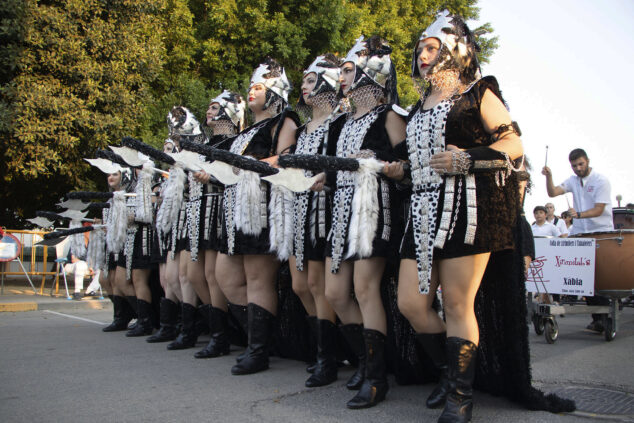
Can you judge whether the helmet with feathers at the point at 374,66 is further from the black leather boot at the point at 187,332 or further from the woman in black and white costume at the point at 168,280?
the black leather boot at the point at 187,332

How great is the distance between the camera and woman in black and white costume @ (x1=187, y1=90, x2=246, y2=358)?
4828 millimetres

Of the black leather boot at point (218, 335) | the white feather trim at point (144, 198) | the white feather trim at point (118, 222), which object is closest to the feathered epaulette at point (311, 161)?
the black leather boot at point (218, 335)

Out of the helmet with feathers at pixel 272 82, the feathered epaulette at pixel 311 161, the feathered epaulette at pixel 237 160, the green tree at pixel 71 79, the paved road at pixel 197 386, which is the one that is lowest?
the paved road at pixel 197 386

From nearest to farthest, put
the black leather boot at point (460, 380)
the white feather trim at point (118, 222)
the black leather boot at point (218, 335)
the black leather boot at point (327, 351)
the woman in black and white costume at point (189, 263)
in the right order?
the black leather boot at point (460, 380)
the black leather boot at point (327, 351)
the black leather boot at point (218, 335)
the woman in black and white costume at point (189, 263)
the white feather trim at point (118, 222)

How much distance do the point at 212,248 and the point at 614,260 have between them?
169 inches

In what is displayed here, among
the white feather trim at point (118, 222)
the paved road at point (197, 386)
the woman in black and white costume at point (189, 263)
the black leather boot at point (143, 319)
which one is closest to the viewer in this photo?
the paved road at point (197, 386)

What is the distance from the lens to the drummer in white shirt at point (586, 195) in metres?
6.21

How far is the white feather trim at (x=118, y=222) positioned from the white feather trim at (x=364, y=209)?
3.83m

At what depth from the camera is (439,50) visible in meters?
3.07

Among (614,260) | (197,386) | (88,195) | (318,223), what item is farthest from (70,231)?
(614,260)

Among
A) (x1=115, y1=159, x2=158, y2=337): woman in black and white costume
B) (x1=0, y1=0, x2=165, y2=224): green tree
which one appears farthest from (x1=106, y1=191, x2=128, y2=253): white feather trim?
(x1=0, y1=0, x2=165, y2=224): green tree

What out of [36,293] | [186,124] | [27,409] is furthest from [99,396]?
[36,293]

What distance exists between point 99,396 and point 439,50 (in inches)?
115

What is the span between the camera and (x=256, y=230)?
4.20 metres
